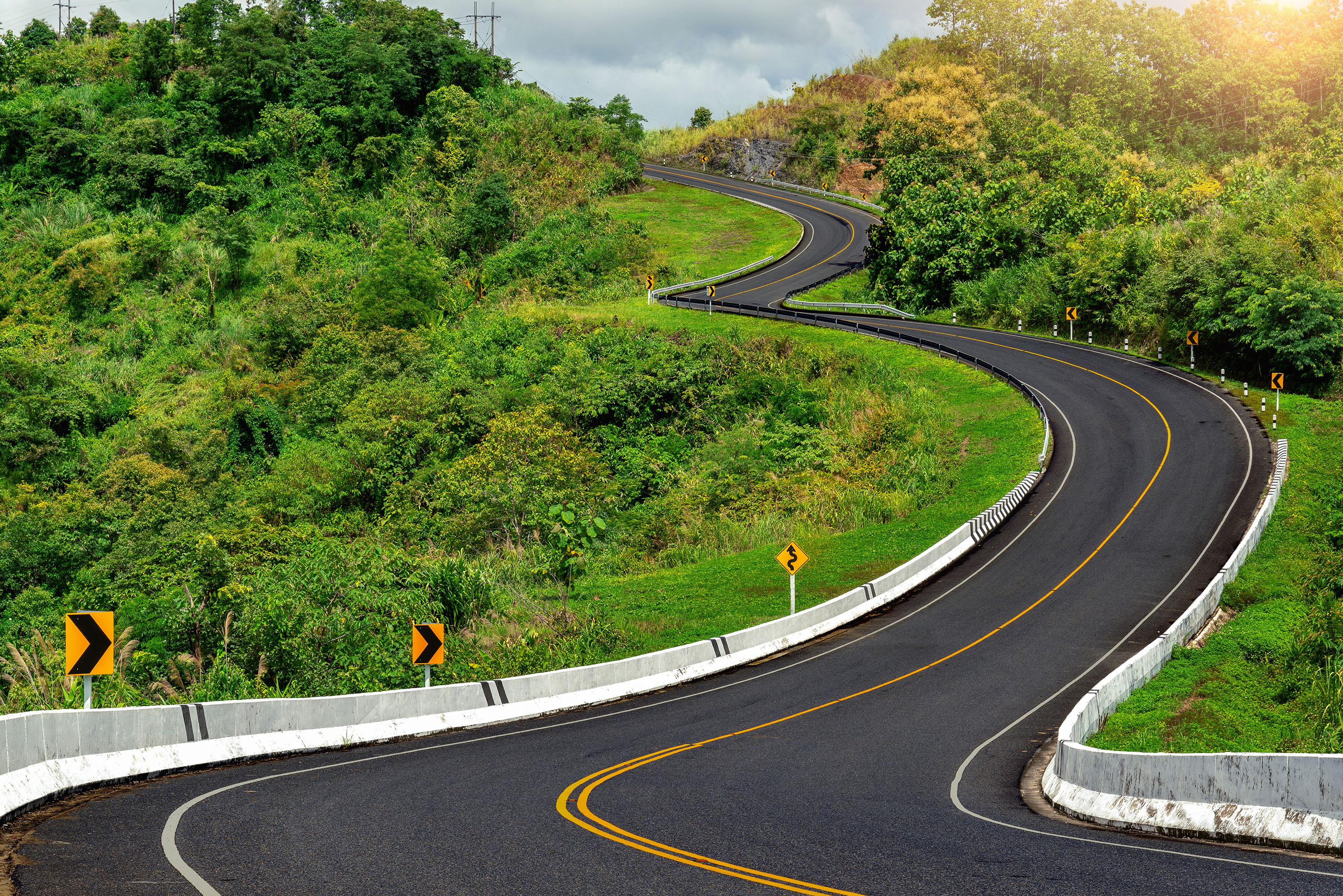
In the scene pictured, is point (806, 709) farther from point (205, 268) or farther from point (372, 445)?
point (205, 268)

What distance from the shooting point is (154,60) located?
81.4 meters

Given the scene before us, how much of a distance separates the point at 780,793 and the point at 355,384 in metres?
40.6

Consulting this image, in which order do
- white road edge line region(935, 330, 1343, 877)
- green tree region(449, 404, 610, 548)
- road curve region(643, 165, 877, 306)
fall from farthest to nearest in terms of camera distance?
road curve region(643, 165, 877, 306) < green tree region(449, 404, 610, 548) < white road edge line region(935, 330, 1343, 877)

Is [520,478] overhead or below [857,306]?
below

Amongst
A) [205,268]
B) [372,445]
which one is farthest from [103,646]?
[205,268]

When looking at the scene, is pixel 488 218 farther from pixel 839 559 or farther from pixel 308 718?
pixel 308 718

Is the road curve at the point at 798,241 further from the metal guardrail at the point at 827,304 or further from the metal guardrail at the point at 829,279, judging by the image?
the metal guardrail at the point at 827,304

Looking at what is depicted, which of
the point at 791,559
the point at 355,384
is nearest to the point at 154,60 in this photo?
the point at 355,384

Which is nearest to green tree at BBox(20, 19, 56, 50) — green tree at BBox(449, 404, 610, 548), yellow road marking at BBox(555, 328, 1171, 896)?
green tree at BBox(449, 404, 610, 548)

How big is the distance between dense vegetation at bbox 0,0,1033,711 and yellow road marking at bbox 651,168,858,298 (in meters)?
6.17

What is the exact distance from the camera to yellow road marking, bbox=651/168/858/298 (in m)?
66.1

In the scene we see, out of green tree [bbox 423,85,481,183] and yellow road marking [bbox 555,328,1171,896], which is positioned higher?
green tree [bbox 423,85,481,183]

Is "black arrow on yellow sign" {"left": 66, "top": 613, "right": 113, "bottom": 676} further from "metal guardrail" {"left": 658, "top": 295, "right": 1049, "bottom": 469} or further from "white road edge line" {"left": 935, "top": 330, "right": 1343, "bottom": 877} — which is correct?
"metal guardrail" {"left": 658, "top": 295, "right": 1049, "bottom": 469}

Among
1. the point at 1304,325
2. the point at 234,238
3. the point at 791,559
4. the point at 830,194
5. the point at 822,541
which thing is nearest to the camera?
the point at 791,559
